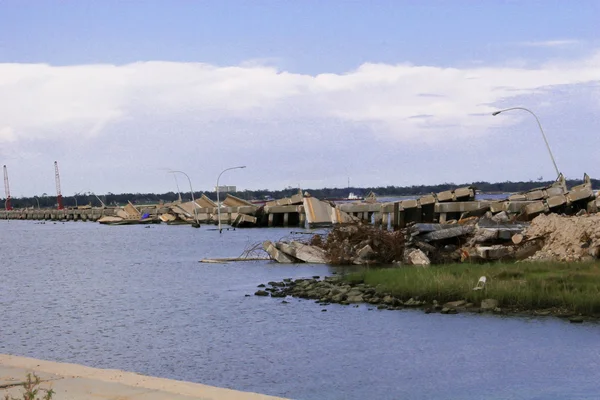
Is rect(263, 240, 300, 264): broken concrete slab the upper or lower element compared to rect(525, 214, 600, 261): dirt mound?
lower

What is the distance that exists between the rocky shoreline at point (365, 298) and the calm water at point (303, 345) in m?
0.68

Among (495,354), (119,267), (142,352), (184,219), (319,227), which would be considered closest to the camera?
(495,354)

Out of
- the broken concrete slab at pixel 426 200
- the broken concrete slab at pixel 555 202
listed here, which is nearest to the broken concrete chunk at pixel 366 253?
the broken concrete slab at pixel 555 202

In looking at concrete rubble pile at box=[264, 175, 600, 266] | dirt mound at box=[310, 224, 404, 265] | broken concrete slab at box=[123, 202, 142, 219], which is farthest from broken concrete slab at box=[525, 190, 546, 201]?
broken concrete slab at box=[123, 202, 142, 219]

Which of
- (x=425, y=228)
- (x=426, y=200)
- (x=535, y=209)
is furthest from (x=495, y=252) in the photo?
(x=426, y=200)

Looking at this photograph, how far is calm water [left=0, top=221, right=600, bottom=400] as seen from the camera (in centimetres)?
1633

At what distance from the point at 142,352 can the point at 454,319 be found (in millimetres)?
8422

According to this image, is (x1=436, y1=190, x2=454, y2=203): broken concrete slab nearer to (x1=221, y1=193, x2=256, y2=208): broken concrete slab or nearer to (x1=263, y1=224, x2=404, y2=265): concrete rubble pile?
(x1=263, y1=224, x2=404, y2=265): concrete rubble pile

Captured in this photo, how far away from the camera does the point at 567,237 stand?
30.5m

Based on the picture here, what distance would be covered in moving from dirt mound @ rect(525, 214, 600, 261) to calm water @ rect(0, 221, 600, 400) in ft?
25.2

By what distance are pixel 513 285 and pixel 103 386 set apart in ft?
47.1

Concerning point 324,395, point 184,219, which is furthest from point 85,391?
point 184,219

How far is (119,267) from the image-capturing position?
174 feet

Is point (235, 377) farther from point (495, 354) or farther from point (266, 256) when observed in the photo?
point (266, 256)
